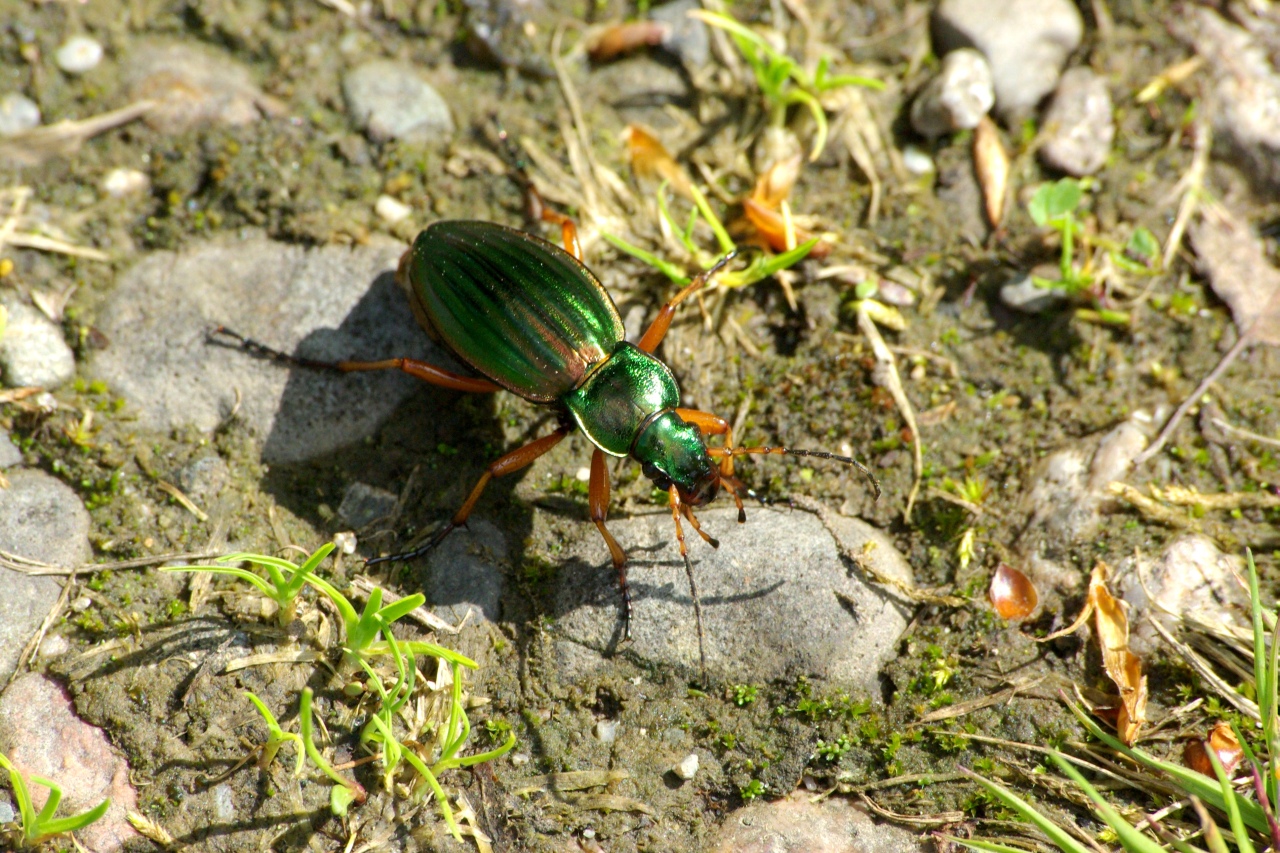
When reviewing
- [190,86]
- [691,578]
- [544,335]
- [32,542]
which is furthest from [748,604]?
[190,86]

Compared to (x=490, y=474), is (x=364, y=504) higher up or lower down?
lower down

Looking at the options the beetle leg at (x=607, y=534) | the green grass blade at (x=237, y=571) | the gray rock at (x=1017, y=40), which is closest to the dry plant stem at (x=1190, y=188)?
the gray rock at (x=1017, y=40)

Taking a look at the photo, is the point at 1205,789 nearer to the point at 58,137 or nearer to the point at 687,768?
the point at 687,768

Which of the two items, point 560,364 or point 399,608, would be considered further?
point 560,364

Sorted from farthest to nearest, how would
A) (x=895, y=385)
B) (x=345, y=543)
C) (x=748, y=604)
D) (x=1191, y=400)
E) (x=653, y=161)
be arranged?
(x=653, y=161)
(x=895, y=385)
(x=1191, y=400)
(x=345, y=543)
(x=748, y=604)

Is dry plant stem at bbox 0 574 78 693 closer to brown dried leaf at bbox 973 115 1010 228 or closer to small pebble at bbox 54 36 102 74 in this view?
small pebble at bbox 54 36 102 74

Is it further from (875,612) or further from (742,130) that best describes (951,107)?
(875,612)
